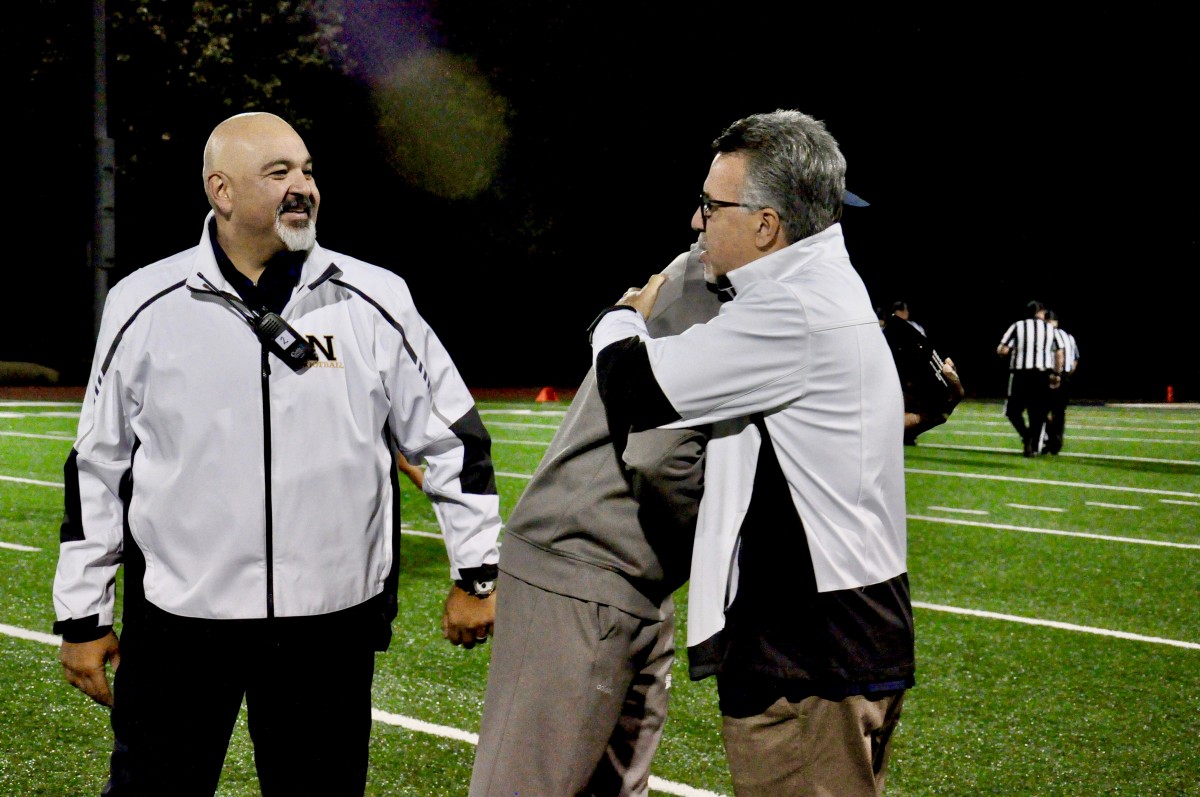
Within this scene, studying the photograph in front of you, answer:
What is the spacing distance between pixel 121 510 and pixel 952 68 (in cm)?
3450

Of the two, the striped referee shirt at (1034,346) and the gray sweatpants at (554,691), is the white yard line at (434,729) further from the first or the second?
the striped referee shirt at (1034,346)

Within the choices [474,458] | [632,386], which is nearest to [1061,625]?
[474,458]

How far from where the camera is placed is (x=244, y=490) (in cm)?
304

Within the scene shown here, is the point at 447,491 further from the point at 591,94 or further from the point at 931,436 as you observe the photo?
the point at 591,94

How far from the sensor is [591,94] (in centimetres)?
3288

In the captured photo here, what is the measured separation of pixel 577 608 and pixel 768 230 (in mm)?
860

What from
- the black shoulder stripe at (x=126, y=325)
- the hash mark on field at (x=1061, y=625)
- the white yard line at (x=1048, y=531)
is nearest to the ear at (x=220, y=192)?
the black shoulder stripe at (x=126, y=325)

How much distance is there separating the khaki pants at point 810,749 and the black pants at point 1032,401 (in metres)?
15.1

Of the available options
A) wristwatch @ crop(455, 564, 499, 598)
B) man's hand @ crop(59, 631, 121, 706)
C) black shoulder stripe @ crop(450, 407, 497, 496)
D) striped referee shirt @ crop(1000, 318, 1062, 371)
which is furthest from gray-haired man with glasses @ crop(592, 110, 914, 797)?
striped referee shirt @ crop(1000, 318, 1062, 371)

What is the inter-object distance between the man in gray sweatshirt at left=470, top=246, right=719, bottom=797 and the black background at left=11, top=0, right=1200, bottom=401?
87.1 ft

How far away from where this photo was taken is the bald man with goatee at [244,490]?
304cm

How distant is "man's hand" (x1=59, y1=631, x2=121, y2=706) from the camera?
317 centimetres

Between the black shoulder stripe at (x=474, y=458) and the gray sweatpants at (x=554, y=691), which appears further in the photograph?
the black shoulder stripe at (x=474, y=458)

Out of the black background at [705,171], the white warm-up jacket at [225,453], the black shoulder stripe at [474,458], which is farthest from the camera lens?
the black background at [705,171]
